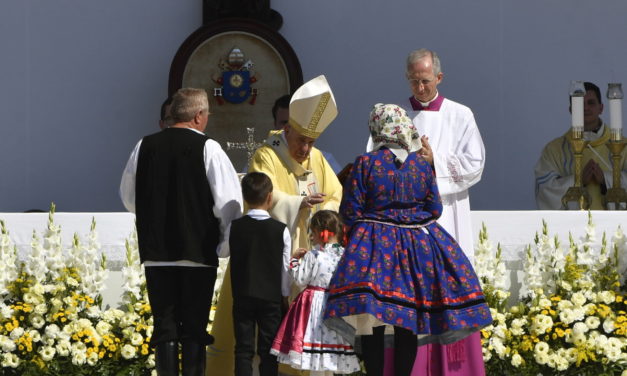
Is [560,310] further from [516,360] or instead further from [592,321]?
[516,360]

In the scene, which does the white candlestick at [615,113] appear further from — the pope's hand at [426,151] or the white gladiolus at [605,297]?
the pope's hand at [426,151]

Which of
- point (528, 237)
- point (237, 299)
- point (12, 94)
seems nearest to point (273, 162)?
point (237, 299)

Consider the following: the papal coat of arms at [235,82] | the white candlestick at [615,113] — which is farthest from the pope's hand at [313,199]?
the papal coat of arms at [235,82]

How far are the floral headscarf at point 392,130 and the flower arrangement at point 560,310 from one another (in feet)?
4.78

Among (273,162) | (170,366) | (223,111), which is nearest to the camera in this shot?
(170,366)

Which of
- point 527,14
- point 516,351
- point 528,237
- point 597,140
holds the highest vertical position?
point 527,14

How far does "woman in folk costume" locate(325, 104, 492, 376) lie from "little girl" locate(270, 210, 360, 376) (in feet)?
0.53

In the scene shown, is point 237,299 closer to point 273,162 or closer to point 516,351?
point 273,162

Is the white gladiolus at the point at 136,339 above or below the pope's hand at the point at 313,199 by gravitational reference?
below

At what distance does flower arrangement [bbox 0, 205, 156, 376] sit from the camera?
27.8 feet

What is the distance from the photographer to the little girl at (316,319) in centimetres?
762

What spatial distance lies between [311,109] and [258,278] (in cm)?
112

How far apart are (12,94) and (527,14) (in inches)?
160

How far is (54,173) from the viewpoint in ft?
37.8
